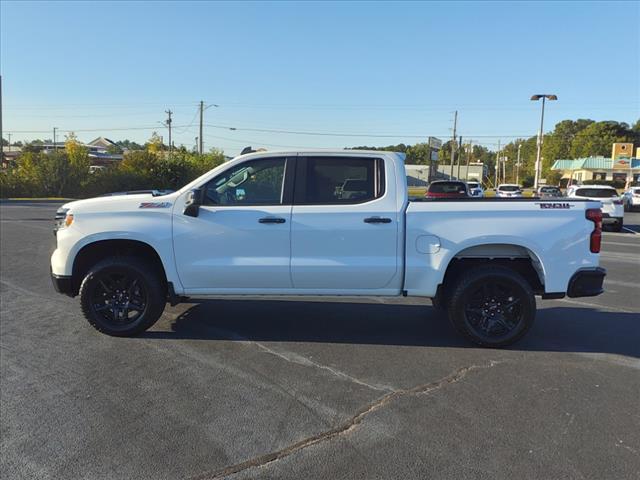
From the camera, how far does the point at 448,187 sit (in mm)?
18719

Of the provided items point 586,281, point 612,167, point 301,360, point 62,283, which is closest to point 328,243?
point 301,360

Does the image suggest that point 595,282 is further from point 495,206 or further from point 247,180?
point 247,180

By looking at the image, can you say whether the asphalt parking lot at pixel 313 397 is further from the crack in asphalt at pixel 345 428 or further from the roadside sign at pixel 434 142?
the roadside sign at pixel 434 142

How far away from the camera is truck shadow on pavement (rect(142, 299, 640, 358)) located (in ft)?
18.1

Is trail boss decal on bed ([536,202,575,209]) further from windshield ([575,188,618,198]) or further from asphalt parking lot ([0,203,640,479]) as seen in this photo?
windshield ([575,188,618,198])

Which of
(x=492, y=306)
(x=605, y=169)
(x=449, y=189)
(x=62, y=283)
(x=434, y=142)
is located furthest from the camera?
(x=605, y=169)

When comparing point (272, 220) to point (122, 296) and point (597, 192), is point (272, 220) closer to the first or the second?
point (122, 296)

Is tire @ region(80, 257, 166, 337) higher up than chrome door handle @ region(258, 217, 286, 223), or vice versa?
chrome door handle @ region(258, 217, 286, 223)

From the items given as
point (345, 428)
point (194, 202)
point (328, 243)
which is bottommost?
point (345, 428)

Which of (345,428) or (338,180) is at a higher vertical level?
(338,180)

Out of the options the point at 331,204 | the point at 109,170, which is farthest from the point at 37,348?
the point at 109,170

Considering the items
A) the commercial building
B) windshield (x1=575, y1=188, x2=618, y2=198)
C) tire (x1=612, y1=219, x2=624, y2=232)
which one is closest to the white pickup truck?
tire (x1=612, y1=219, x2=624, y2=232)

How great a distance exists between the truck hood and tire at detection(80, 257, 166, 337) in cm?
55

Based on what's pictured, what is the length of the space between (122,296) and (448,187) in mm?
14982
